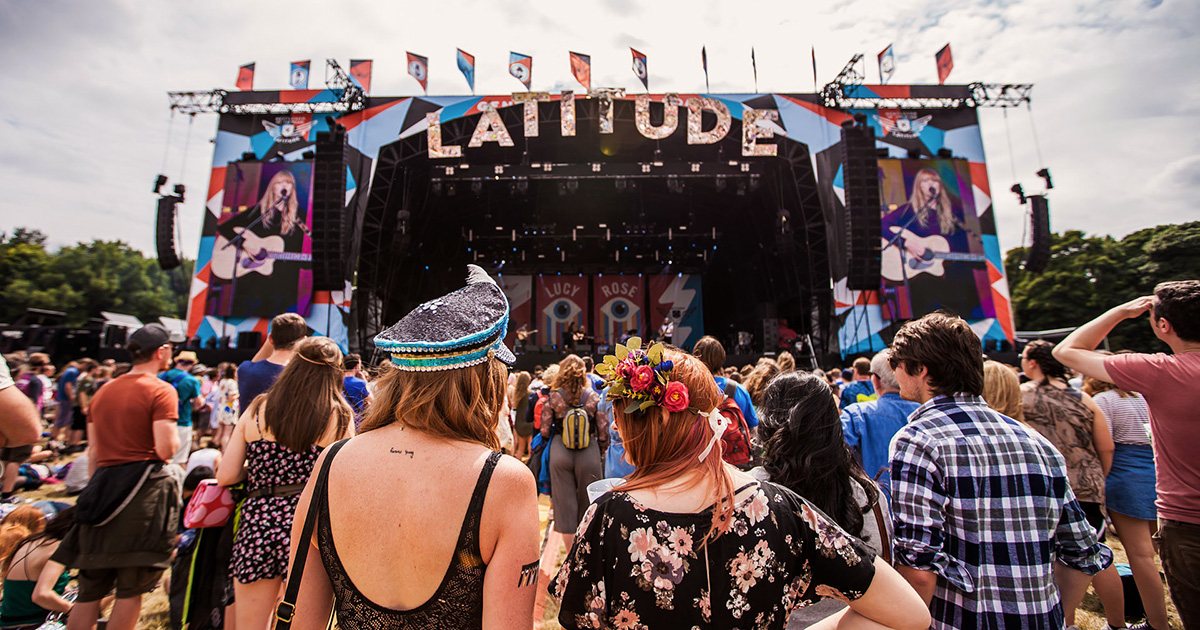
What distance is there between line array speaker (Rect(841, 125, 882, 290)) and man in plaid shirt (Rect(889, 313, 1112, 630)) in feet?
34.8

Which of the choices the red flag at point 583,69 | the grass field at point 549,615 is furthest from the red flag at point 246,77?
the grass field at point 549,615

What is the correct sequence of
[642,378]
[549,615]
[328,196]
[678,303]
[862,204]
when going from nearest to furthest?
[642,378]
[549,615]
[862,204]
[328,196]
[678,303]

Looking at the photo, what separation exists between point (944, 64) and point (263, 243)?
18.7m

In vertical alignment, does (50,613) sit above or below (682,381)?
below

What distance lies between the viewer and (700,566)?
3.53 ft

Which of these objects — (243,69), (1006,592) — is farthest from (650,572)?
(243,69)

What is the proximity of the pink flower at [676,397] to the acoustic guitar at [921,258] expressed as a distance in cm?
1394

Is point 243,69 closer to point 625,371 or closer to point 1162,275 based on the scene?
point 625,371

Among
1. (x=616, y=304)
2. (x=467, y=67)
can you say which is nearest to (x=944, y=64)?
(x=467, y=67)

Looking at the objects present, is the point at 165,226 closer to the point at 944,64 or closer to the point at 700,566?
the point at 700,566

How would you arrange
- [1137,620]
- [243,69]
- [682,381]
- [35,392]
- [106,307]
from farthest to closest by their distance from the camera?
[106,307], [243,69], [35,392], [1137,620], [682,381]

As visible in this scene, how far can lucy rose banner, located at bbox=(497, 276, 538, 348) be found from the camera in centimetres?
2148

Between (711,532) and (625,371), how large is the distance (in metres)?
0.39

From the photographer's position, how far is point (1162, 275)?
23.3m
